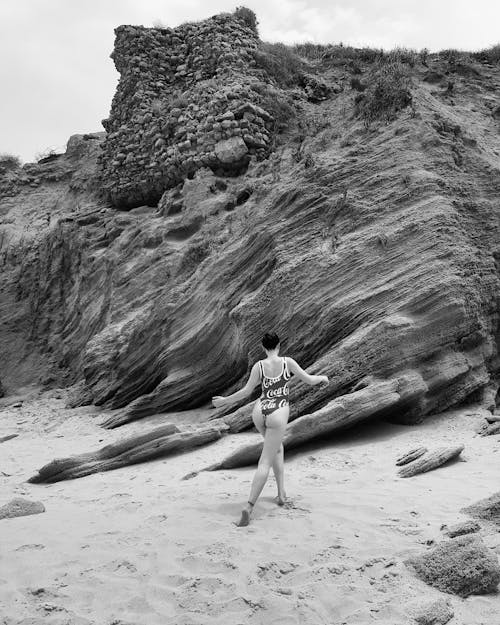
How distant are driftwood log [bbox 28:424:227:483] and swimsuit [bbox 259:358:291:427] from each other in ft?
9.23

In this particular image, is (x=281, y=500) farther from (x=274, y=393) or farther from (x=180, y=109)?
(x=180, y=109)

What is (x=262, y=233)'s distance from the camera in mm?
9586

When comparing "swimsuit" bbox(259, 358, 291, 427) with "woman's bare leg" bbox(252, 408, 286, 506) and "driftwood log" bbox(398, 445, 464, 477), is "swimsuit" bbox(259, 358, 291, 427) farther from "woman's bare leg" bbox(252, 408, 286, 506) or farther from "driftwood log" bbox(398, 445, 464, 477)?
"driftwood log" bbox(398, 445, 464, 477)

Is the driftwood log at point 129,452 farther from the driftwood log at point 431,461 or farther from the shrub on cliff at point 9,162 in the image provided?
the shrub on cliff at point 9,162

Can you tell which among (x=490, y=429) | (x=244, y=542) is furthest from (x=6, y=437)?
(x=490, y=429)

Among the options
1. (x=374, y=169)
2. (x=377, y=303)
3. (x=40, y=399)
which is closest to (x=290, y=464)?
(x=377, y=303)

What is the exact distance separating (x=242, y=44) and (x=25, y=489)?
42.1 ft

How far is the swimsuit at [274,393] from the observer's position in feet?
15.5

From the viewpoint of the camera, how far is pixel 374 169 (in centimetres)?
939

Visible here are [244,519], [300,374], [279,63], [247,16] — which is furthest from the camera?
[247,16]

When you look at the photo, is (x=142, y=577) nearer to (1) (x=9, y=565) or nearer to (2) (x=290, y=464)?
(1) (x=9, y=565)

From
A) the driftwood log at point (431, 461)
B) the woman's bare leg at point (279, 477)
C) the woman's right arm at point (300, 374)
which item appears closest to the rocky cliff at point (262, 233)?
the driftwood log at point (431, 461)

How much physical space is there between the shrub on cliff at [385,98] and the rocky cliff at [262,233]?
4 centimetres

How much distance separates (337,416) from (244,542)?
2.85 m
